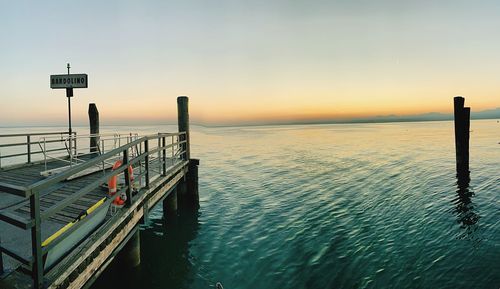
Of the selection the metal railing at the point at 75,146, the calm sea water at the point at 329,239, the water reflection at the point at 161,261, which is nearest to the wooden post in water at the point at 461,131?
the calm sea water at the point at 329,239

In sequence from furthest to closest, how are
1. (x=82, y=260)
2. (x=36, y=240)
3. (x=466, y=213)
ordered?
(x=466, y=213), (x=82, y=260), (x=36, y=240)

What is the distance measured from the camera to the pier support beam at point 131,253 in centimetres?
693

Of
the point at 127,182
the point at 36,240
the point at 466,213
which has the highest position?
the point at 127,182

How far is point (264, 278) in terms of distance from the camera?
7.17 meters

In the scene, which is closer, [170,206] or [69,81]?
[170,206]

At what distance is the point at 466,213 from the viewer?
11.6 metres

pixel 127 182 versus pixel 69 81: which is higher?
pixel 69 81

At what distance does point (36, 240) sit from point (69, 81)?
1235 centimetres

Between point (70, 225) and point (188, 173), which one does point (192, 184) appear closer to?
point (188, 173)

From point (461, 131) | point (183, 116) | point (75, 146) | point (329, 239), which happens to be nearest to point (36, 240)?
Result: point (329, 239)

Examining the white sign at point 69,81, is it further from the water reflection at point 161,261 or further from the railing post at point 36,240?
the railing post at point 36,240

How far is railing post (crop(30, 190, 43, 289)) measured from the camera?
3.27m

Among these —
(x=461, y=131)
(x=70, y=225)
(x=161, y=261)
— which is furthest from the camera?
(x=461, y=131)

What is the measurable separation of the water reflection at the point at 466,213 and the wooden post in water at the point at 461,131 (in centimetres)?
246
